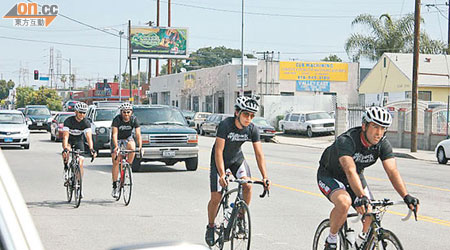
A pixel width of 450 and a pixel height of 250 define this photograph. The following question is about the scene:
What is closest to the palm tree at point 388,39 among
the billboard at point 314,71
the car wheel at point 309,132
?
the billboard at point 314,71

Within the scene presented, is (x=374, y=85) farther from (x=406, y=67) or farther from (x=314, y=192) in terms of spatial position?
(x=314, y=192)

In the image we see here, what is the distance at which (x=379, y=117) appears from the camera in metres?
6.07

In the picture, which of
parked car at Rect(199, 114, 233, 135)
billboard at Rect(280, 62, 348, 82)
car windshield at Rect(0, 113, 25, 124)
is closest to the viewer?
car windshield at Rect(0, 113, 25, 124)

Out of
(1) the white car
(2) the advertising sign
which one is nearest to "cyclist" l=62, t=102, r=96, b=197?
(1) the white car

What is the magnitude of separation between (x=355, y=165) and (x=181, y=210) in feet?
18.9

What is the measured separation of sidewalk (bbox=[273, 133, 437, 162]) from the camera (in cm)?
2898

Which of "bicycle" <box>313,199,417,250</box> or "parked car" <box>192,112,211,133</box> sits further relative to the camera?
"parked car" <box>192,112,211,133</box>

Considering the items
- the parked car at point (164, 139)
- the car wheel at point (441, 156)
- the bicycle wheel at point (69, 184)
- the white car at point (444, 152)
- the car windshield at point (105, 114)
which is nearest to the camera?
the bicycle wheel at point (69, 184)

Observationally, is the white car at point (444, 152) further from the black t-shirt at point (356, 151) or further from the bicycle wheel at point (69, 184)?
the black t-shirt at point (356, 151)

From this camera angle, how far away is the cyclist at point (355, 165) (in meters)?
6.05

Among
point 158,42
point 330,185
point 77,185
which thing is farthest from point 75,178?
point 158,42

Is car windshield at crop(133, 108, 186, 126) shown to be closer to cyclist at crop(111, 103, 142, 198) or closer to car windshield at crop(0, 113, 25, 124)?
cyclist at crop(111, 103, 142, 198)

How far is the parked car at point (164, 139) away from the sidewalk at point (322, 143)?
12562 mm

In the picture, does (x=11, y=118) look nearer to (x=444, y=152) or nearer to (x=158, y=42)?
(x=444, y=152)
